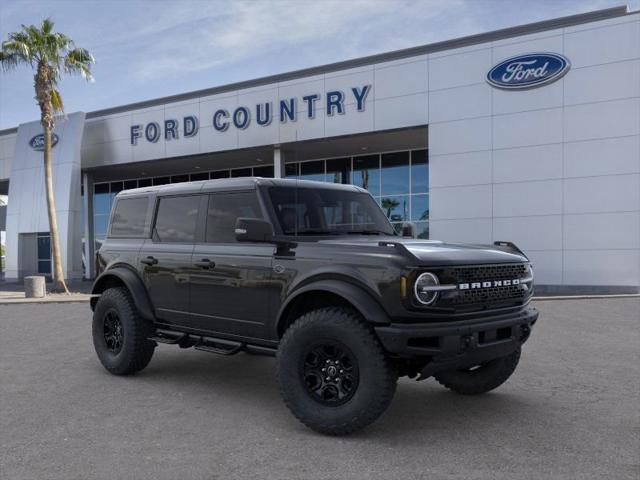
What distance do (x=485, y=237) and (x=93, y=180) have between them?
22.5 m

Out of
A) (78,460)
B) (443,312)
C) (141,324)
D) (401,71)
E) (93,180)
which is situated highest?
(401,71)

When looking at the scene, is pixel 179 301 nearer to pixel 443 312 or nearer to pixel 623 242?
pixel 443 312

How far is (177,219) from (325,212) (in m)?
1.67

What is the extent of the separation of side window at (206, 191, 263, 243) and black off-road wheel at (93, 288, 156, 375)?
4.46ft

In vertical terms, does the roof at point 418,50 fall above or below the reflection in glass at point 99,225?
above

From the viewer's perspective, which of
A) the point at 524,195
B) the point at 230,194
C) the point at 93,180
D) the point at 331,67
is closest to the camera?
the point at 230,194

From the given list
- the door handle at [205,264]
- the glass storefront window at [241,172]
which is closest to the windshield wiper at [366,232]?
the door handle at [205,264]

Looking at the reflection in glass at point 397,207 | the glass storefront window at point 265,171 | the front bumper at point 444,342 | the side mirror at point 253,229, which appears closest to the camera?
the front bumper at point 444,342

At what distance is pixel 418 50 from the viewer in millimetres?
18750

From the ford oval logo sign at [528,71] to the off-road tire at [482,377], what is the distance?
14195mm

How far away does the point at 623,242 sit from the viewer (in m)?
16.2

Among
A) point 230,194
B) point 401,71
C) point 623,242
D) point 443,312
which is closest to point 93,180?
point 401,71

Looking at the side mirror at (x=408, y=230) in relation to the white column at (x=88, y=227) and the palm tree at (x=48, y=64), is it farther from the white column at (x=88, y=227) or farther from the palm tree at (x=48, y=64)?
the white column at (x=88, y=227)

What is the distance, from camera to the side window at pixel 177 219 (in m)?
5.64
